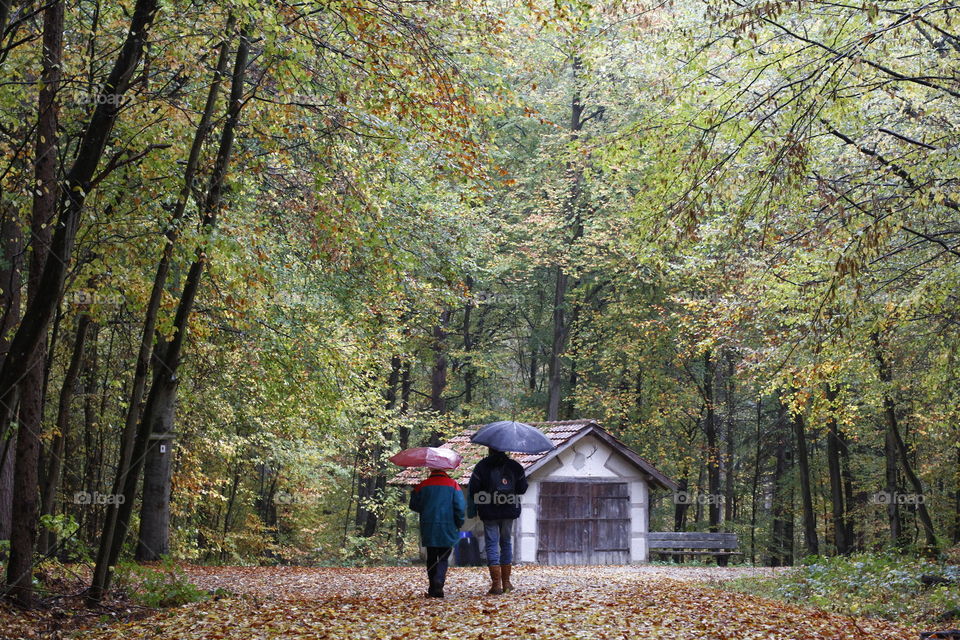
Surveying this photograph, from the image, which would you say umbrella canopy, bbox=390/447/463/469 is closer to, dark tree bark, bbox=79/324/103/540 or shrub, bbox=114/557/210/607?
shrub, bbox=114/557/210/607

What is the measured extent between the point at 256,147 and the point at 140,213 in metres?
2.96

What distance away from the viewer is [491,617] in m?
8.20

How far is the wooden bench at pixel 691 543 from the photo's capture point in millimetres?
24078

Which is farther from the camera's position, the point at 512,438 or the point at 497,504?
the point at 512,438

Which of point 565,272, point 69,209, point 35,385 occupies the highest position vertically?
point 565,272

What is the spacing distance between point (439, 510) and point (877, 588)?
251 inches

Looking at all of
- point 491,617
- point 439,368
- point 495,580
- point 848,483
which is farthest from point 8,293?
point 848,483

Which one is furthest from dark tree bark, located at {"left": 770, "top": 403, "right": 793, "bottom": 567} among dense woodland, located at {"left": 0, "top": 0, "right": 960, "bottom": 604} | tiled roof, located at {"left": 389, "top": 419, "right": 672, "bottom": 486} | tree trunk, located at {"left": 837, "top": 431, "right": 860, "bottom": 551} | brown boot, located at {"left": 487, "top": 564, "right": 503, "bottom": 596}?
brown boot, located at {"left": 487, "top": 564, "right": 503, "bottom": 596}

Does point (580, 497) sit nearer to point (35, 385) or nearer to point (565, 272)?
point (565, 272)

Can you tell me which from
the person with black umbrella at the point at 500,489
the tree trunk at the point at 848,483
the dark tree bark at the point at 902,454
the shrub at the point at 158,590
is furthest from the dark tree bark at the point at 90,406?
the tree trunk at the point at 848,483

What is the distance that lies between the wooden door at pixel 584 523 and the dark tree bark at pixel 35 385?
16.0 m

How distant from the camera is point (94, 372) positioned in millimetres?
15375

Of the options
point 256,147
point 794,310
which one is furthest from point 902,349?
point 256,147

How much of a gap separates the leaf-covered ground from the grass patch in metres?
0.82
